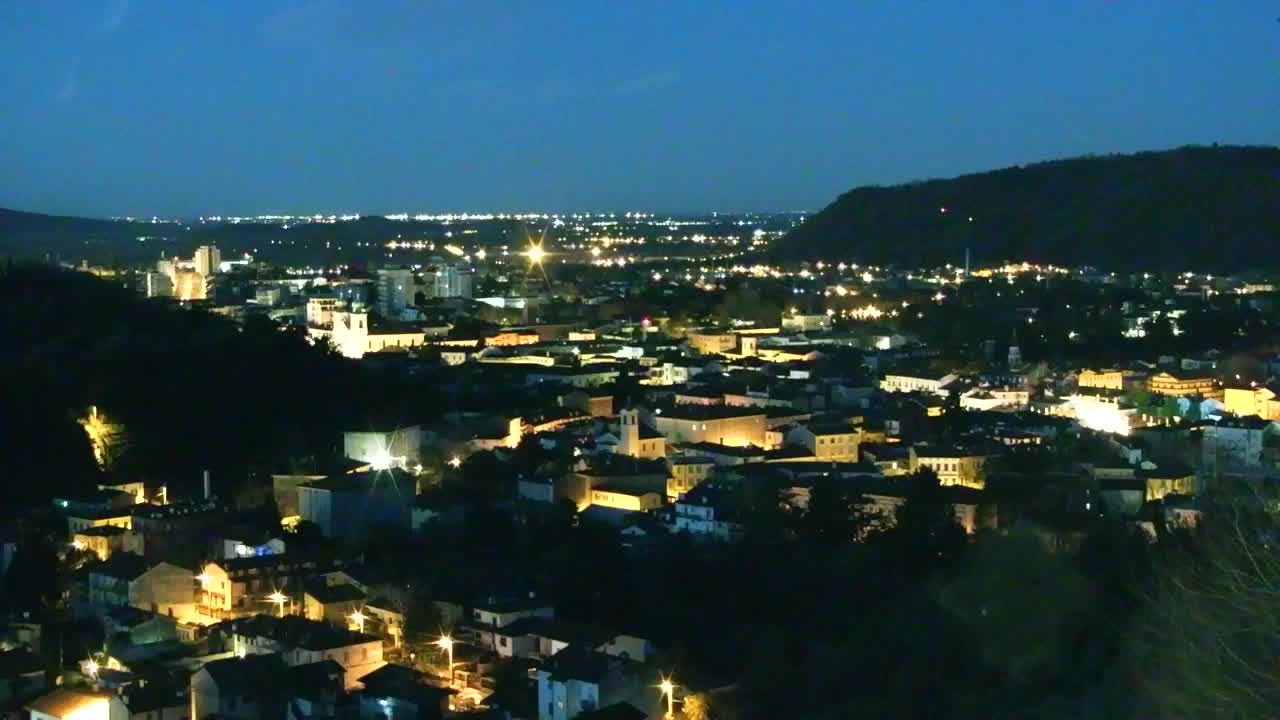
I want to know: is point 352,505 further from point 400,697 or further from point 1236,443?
point 1236,443

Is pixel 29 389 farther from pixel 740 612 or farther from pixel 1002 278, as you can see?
pixel 1002 278

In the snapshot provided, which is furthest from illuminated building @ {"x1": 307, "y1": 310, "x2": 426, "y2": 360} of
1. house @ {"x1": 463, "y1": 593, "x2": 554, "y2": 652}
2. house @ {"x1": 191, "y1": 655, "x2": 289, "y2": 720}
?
house @ {"x1": 191, "y1": 655, "x2": 289, "y2": 720}

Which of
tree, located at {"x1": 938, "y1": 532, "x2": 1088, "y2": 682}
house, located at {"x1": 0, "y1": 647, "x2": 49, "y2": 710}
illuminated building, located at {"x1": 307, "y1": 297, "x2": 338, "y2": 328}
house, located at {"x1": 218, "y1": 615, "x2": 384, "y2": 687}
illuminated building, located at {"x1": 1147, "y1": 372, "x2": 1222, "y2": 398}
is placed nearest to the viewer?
house, located at {"x1": 0, "y1": 647, "x2": 49, "y2": 710}

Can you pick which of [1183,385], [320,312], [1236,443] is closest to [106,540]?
[1236,443]

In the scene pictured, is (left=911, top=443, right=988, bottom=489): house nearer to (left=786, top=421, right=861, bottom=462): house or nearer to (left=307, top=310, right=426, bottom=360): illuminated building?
(left=786, top=421, right=861, bottom=462): house

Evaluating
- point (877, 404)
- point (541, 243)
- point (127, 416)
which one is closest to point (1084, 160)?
point (541, 243)

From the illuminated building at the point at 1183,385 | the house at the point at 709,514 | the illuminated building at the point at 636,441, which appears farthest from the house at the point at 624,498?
the illuminated building at the point at 1183,385
